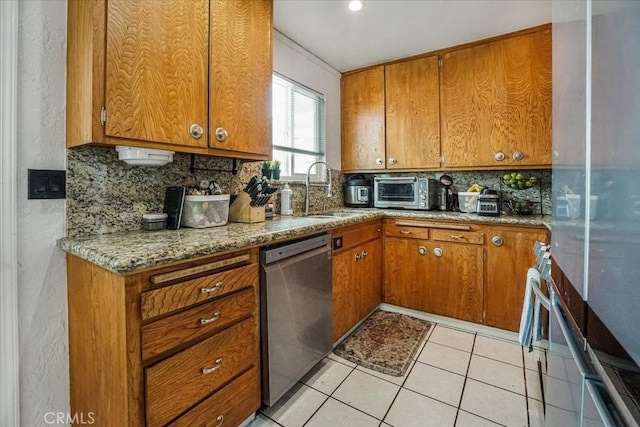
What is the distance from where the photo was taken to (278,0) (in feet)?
6.38

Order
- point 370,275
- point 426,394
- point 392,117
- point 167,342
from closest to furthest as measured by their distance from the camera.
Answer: point 167,342
point 426,394
point 370,275
point 392,117

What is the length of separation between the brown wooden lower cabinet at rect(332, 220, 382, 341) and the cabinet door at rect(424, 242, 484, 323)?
45 centimetres

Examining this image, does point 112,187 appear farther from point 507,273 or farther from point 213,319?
point 507,273

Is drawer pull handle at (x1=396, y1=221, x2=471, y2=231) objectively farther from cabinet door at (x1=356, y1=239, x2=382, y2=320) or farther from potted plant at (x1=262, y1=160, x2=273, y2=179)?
potted plant at (x1=262, y1=160, x2=273, y2=179)

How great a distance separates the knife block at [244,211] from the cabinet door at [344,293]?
587 millimetres

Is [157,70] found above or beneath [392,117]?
beneath

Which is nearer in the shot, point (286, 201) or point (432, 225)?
point (286, 201)

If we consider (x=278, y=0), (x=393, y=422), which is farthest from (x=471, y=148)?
(x=393, y=422)

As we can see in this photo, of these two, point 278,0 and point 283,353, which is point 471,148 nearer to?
point 278,0

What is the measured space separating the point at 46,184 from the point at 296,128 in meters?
1.88

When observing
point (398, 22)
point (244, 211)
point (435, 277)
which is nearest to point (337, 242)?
point (244, 211)

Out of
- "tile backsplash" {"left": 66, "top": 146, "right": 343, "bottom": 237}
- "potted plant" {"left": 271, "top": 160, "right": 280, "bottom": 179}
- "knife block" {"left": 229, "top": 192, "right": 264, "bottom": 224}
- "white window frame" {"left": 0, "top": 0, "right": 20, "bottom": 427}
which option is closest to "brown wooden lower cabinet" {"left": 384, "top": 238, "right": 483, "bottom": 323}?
"potted plant" {"left": 271, "top": 160, "right": 280, "bottom": 179}

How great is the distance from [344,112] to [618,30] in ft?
9.29

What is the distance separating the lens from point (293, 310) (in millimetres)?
1541
